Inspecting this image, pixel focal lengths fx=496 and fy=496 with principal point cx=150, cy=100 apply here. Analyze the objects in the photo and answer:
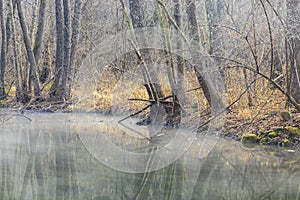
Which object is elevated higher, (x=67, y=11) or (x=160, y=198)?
(x=67, y=11)

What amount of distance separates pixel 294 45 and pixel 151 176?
4247 mm

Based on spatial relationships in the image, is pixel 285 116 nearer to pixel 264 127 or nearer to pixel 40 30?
pixel 264 127

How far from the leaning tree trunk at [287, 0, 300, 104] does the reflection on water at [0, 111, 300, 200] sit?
66.1 inches

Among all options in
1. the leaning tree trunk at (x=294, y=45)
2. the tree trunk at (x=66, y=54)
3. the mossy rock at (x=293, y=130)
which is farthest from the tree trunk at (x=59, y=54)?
the mossy rock at (x=293, y=130)

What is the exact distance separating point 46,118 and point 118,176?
288 inches

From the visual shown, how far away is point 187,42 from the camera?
393 inches

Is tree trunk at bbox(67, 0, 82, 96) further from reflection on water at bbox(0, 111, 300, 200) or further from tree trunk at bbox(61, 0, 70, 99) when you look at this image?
reflection on water at bbox(0, 111, 300, 200)

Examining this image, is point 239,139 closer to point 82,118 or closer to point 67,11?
point 82,118

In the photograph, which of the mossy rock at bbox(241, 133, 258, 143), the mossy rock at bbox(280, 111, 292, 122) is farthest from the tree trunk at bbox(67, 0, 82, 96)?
the mossy rock at bbox(280, 111, 292, 122)

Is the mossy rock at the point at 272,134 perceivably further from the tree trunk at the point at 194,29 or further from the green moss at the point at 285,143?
the tree trunk at the point at 194,29

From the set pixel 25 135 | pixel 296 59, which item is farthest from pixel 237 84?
pixel 25 135

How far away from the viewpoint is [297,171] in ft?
20.8

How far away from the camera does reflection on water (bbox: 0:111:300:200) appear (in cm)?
532

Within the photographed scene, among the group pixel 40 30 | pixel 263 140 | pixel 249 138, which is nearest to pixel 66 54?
pixel 40 30
